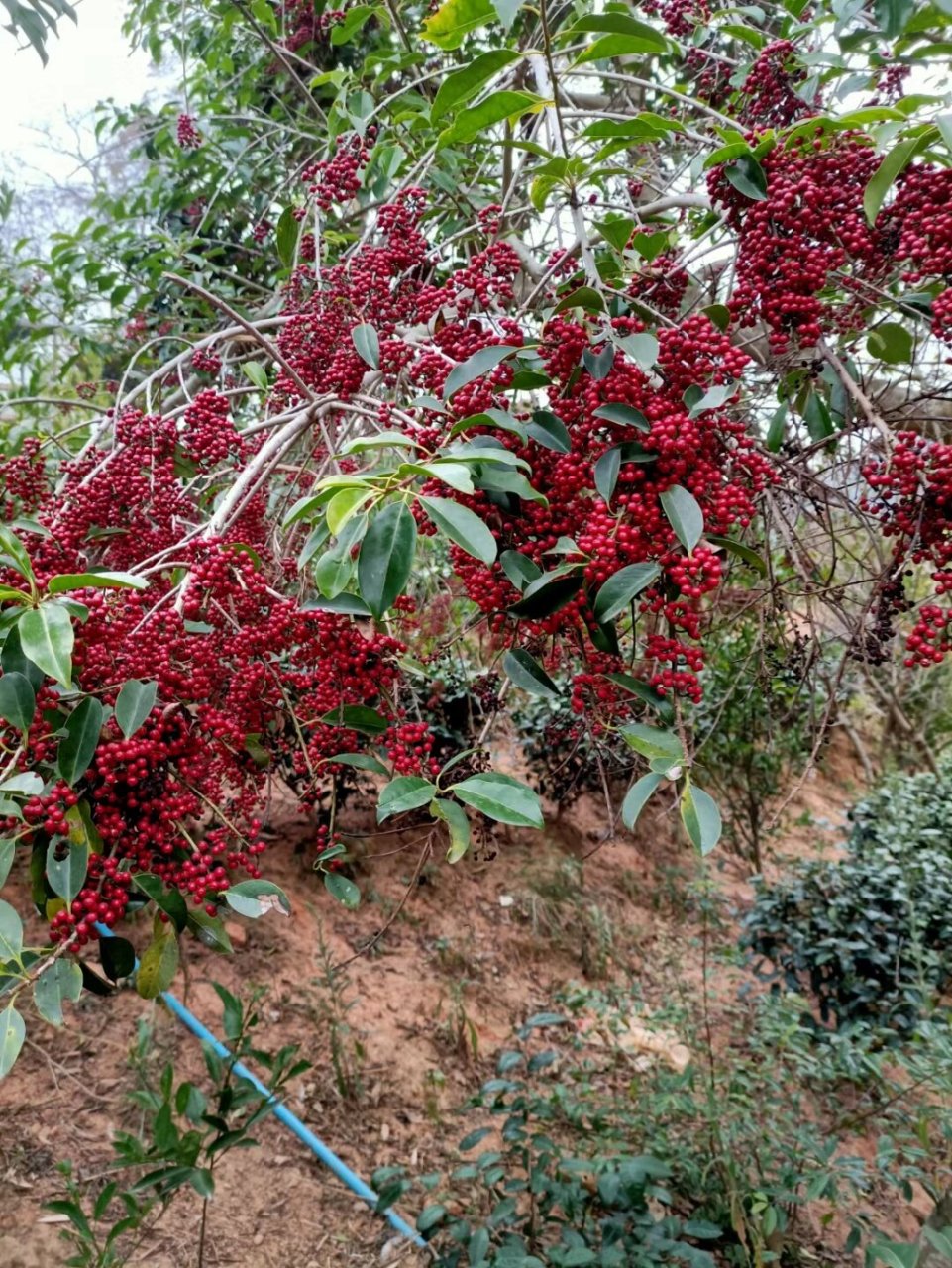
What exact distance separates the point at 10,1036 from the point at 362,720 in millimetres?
408

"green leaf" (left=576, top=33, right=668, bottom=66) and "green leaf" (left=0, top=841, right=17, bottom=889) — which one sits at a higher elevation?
"green leaf" (left=576, top=33, right=668, bottom=66)

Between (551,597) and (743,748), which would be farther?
(743,748)

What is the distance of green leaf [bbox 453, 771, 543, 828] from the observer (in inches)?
26.8

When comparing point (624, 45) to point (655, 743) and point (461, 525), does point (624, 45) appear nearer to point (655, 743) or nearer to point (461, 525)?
point (461, 525)

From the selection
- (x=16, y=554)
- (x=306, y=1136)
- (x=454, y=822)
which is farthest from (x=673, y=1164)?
(x=16, y=554)

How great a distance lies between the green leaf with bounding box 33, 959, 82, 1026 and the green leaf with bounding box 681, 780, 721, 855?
1.77ft

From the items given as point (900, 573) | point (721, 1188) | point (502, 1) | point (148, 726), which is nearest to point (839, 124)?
point (502, 1)

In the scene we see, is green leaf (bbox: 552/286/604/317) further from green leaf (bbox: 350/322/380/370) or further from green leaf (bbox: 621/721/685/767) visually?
green leaf (bbox: 621/721/685/767)

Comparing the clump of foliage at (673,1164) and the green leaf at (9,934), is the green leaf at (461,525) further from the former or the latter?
the clump of foliage at (673,1164)

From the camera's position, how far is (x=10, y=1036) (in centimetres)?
63

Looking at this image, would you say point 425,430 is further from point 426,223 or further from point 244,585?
point 426,223

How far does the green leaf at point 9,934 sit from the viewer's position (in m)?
0.66

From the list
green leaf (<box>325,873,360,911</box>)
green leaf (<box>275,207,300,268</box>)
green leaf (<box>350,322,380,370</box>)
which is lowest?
green leaf (<box>325,873,360,911</box>)

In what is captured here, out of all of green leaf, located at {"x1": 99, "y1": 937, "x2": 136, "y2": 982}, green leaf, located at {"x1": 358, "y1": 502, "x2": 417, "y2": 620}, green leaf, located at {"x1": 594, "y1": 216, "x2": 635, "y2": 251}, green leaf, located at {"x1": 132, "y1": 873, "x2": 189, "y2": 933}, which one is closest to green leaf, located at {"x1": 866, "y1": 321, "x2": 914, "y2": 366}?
green leaf, located at {"x1": 594, "y1": 216, "x2": 635, "y2": 251}
